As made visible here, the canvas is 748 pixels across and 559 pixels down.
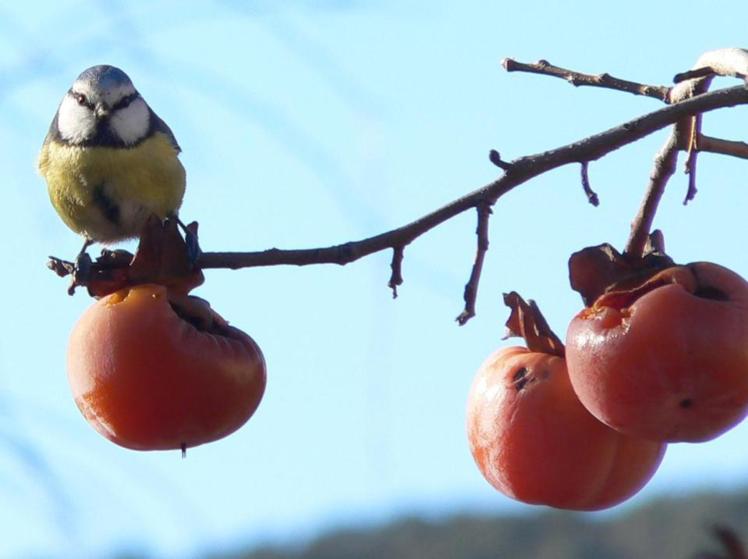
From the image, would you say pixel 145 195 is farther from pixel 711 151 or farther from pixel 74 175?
pixel 711 151

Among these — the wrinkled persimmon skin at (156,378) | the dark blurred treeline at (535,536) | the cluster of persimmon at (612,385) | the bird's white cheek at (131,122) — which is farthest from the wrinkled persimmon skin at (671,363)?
the dark blurred treeline at (535,536)

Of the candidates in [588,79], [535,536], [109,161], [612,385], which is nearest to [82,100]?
[109,161]

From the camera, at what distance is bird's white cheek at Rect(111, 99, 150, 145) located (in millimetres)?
3285

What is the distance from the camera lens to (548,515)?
82.8 feet

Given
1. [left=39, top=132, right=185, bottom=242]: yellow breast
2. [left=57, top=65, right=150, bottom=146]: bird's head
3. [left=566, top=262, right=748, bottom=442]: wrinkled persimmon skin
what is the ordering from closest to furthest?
1. [left=566, top=262, right=748, bottom=442]: wrinkled persimmon skin
2. [left=39, top=132, right=185, bottom=242]: yellow breast
3. [left=57, top=65, right=150, bottom=146]: bird's head

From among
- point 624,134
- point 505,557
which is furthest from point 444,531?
point 624,134

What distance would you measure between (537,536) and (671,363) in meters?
24.9

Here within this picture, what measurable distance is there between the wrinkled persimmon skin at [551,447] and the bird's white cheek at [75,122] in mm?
1716

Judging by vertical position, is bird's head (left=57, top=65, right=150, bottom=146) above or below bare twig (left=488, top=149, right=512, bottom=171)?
above

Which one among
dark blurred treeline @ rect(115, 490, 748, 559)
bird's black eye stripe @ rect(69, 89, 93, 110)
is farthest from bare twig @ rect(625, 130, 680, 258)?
dark blurred treeline @ rect(115, 490, 748, 559)

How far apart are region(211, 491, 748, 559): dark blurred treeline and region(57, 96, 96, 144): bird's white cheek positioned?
1792cm

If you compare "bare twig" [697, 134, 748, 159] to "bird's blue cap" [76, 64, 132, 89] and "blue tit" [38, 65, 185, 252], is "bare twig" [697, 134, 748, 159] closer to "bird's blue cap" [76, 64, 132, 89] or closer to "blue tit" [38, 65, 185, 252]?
"blue tit" [38, 65, 185, 252]

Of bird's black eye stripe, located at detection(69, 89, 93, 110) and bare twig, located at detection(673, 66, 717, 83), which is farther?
bird's black eye stripe, located at detection(69, 89, 93, 110)

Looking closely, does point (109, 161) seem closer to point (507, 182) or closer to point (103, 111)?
point (103, 111)
